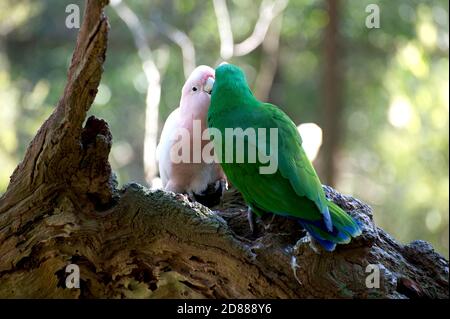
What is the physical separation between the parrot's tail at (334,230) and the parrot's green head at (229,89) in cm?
37

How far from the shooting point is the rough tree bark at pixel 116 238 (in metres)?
1.65

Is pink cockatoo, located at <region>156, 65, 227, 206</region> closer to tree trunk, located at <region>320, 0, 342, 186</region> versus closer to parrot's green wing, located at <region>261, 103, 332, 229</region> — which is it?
parrot's green wing, located at <region>261, 103, 332, 229</region>

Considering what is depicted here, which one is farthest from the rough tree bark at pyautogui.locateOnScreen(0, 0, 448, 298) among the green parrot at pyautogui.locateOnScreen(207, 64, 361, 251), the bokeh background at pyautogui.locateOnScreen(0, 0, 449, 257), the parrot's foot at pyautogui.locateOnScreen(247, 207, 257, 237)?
the bokeh background at pyautogui.locateOnScreen(0, 0, 449, 257)

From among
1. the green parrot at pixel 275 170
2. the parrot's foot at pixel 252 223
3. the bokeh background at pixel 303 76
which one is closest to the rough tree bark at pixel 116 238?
the parrot's foot at pixel 252 223

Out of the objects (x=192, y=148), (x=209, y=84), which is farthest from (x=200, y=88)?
(x=192, y=148)

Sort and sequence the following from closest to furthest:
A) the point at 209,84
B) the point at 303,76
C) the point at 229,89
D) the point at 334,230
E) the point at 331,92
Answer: the point at 334,230 → the point at 229,89 → the point at 209,84 → the point at 331,92 → the point at 303,76

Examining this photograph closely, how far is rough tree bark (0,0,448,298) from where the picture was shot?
165cm

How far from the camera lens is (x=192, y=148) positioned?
6.63 ft

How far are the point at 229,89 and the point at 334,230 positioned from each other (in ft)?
1.54

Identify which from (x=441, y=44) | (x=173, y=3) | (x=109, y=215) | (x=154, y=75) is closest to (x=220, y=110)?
(x=109, y=215)

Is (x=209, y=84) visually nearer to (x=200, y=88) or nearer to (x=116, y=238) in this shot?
(x=200, y=88)

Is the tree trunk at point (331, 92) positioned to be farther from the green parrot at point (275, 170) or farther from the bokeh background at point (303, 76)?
the green parrot at point (275, 170)

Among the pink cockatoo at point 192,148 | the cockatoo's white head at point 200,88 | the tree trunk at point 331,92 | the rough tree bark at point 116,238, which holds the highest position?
the tree trunk at point 331,92

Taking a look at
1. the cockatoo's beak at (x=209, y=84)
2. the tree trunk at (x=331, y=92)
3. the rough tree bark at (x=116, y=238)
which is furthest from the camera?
the tree trunk at (x=331, y=92)
